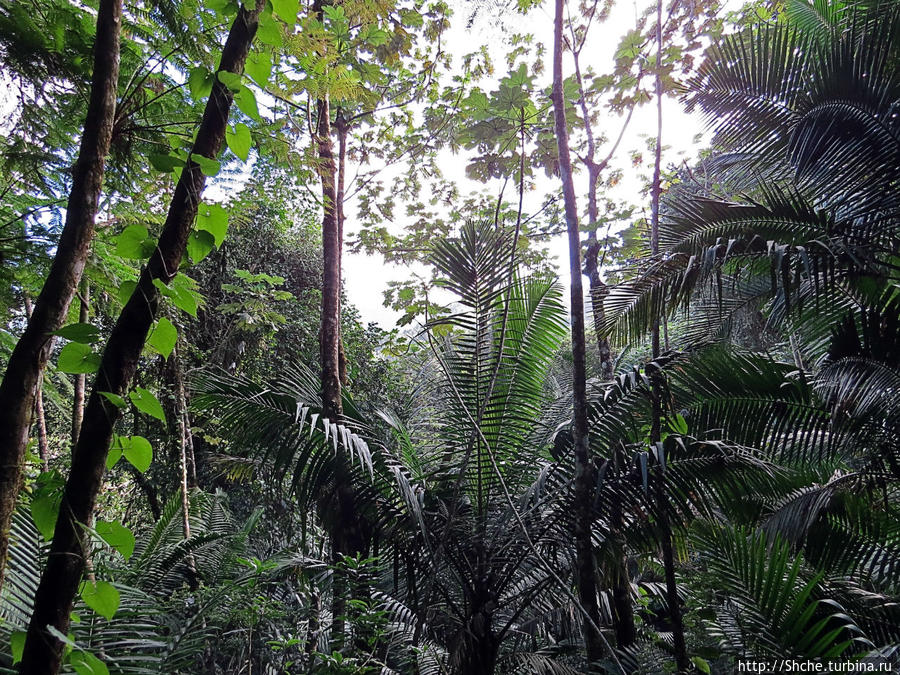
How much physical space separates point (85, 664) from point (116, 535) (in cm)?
16

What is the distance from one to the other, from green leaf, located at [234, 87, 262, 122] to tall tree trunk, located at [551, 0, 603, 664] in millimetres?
2217

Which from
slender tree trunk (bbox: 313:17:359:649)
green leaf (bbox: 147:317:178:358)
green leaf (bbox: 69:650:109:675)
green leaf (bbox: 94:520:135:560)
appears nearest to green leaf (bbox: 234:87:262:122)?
green leaf (bbox: 147:317:178:358)

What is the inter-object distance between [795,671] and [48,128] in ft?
13.7

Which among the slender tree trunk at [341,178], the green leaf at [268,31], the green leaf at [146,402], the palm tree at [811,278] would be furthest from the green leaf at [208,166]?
the slender tree trunk at [341,178]

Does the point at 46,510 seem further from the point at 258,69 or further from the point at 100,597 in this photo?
the point at 258,69

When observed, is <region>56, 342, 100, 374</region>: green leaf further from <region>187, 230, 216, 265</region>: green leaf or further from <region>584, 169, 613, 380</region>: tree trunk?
<region>584, 169, 613, 380</region>: tree trunk

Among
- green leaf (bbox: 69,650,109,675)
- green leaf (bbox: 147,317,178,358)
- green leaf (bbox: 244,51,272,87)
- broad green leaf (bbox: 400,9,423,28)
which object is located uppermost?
broad green leaf (bbox: 400,9,423,28)

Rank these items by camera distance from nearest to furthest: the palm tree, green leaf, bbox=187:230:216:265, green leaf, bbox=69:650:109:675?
green leaf, bbox=69:650:109:675 → green leaf, bbox=187:230:216:265 → the palm tree

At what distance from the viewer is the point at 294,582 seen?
4.41 metres

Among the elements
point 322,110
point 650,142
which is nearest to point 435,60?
point 322,110

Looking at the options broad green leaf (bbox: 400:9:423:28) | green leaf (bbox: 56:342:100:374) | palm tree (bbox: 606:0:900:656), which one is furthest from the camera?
broad green leaf (bbox: 400:9:423:28)

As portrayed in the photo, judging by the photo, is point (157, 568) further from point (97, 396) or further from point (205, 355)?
point (97, 396)

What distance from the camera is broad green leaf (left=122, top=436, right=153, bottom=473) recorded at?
0.74 meters

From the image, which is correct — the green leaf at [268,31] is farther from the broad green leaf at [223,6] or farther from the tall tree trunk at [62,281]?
the tall tree trunk at [62,281]
